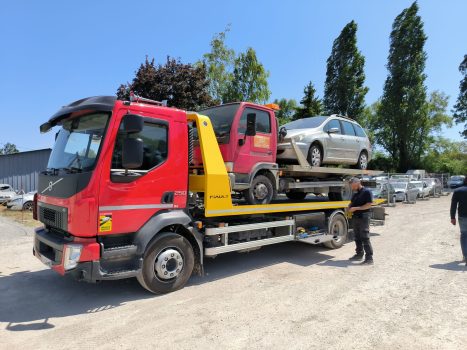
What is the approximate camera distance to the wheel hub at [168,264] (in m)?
4.88

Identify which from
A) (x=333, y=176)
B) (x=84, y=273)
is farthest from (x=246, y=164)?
(x=333, y=176)

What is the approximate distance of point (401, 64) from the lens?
39.4 metres

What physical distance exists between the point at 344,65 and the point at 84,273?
41239mm

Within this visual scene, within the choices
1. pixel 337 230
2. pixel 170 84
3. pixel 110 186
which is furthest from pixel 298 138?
pixel 170 84

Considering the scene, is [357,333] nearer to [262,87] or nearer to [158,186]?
[158,186]

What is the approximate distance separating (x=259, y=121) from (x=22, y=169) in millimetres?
27212

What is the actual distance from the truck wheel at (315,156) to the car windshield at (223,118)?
262cm

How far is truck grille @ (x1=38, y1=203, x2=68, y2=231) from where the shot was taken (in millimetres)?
4414

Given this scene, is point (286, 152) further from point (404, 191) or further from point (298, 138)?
point (404, 191)

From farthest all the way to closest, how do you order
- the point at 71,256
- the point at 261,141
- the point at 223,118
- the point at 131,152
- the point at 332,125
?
the point at 332,125, the point at 261,141, the point at 223,118, the point at 131,152, the point at 71,256

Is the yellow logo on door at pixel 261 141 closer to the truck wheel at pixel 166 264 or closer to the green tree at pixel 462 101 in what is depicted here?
the truck wheel at pixel 166 264

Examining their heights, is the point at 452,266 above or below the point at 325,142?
below

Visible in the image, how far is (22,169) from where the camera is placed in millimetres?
27391

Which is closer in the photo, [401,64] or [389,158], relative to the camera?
[401,64]
